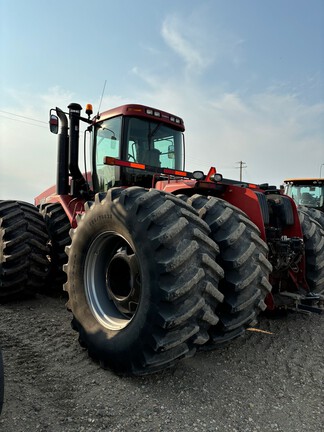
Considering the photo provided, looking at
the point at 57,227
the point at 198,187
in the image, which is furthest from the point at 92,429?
the point at 57,227

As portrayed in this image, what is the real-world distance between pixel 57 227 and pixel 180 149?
7.12ft

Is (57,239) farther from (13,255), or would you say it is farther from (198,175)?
(198,175)

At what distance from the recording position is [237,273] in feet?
8.98

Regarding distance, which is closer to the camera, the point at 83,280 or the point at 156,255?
the point at 156,255

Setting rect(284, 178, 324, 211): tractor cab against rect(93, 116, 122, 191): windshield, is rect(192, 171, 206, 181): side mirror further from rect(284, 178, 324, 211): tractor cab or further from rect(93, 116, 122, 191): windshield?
rect(284, 178, 324, 211): tractor cab

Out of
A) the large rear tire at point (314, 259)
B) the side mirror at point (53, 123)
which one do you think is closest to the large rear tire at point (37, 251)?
the side mirror at point (53, 123)

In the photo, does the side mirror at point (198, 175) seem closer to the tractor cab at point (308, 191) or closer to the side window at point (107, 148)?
the side window at point (107, 148)

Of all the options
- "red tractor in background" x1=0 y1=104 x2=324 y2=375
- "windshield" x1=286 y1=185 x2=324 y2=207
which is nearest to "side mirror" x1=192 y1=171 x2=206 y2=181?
"red tractor in background" x1=0 y1=104 x2=324 y2=375

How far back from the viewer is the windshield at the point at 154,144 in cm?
468

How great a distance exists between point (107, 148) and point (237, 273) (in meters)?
2.88

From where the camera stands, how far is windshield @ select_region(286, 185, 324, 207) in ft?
36.2

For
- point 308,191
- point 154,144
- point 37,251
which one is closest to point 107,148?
point 154,144

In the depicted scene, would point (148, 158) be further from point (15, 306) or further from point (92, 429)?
point (92, 429)

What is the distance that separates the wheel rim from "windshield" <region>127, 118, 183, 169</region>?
5.66ft
